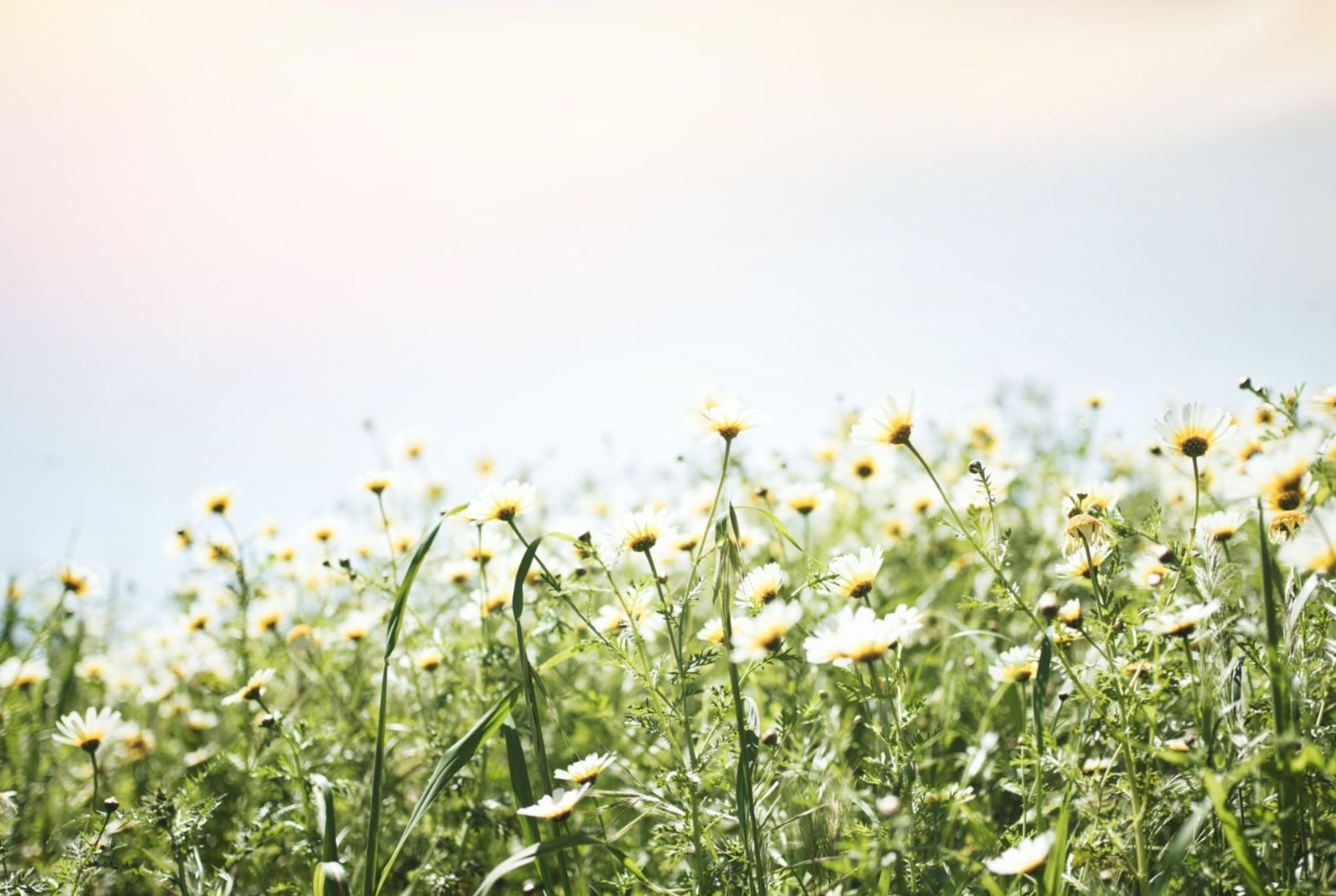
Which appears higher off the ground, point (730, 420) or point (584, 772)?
point (730, 420)

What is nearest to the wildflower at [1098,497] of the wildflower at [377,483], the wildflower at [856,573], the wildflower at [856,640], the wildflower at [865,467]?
the wildflower at [856,573]

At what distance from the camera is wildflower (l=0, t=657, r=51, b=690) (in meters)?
2.87

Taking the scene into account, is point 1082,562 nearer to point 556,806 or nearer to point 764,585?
point 764,585

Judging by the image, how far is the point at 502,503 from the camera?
187 cm

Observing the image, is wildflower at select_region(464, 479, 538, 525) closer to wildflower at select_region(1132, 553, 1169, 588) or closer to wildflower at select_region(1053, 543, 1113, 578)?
wildflower at select_region(1053, 543, 1113, 578)

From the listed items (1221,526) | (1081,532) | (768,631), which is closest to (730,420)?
(768,631)

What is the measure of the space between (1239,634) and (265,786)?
7.73ft

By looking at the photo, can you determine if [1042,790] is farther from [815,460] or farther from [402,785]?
[815,460]

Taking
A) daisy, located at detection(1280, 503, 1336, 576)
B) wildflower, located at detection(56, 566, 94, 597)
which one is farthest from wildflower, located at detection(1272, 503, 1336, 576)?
wildflower, located at detection(56, 566, 94, 597)

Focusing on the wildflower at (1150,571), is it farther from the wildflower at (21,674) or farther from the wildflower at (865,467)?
the wildflower at (21,674)

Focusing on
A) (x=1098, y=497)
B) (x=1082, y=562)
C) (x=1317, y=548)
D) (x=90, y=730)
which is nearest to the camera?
(x=1317, y=548)

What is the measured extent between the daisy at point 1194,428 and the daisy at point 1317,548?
0.47m

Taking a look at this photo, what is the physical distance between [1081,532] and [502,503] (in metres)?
1.17

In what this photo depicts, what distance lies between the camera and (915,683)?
181cm
